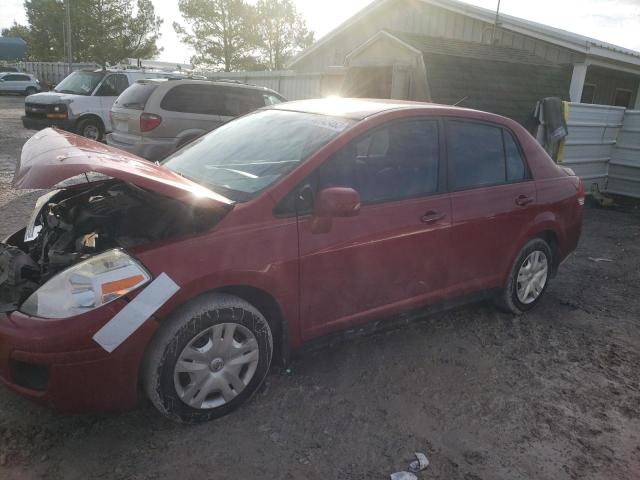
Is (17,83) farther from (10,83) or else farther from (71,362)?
(71,362)

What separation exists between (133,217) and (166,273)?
2.24 feet

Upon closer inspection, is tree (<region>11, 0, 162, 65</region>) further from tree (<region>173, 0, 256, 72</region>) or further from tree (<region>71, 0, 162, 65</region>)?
tree (<region>173, 0, 256, 72</region>)

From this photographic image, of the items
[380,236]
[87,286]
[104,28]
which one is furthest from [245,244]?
[104,28]

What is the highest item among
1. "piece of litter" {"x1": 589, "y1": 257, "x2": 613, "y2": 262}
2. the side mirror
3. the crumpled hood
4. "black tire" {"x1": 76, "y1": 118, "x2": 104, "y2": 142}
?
the crumpled hood

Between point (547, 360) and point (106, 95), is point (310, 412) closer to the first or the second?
point (547, 360)

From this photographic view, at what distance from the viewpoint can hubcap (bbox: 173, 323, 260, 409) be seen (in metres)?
2.53

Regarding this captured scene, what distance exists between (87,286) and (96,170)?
533 mm

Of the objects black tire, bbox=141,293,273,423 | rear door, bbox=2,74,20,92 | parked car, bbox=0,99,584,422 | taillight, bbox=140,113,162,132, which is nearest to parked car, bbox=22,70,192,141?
taillight, bbox=140,113,162,132

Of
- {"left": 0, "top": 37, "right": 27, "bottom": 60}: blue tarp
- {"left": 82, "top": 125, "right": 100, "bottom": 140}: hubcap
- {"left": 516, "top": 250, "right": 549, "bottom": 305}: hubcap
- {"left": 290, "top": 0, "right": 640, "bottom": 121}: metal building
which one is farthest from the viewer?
{"left": 0, "top": 37, "right": 27, "bottom": 60}: blue tarp

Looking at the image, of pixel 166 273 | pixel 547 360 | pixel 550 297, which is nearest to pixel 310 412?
pixel 166 273

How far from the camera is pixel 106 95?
499 inches

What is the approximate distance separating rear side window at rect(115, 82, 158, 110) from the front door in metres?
5.96

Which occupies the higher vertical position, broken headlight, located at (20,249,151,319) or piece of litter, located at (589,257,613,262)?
broken headlight, located at (20,249,151,319)

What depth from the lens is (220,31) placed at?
117 feet
